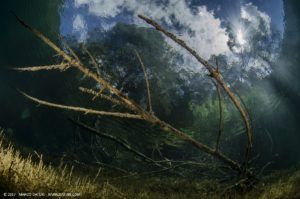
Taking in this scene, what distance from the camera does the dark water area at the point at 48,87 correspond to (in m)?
19.5

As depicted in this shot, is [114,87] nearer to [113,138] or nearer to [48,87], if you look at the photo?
[113,138]

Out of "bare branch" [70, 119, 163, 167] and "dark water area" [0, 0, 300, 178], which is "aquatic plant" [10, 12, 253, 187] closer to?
"bare branch" [70, 119, 163, 167]

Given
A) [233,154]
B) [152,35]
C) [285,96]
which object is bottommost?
[233,154]

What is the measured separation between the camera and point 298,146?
19281 mm

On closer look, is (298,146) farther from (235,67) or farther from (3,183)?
(3,183)

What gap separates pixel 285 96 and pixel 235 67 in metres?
11.8

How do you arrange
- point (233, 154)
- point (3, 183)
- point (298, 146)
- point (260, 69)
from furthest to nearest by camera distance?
point (260, 69)
point (233, 154)
point (298, 146)
point (3, 183)

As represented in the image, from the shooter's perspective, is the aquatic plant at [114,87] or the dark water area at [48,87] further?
the dark water area at [48,87]

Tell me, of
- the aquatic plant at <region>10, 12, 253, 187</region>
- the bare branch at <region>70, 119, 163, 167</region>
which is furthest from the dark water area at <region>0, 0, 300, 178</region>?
the aquatic plant at <region>10, 12, 253, 187</region>

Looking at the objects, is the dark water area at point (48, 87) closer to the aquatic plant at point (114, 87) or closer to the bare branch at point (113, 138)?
the bare branch at point (113, 138)

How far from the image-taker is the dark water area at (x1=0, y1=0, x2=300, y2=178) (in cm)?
1945

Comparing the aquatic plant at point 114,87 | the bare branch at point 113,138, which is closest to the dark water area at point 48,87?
the bare branch at point 113,138

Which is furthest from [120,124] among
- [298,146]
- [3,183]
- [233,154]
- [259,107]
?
[3,183]

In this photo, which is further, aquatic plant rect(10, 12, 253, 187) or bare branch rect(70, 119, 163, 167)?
bare branch rect(70, 119, 163, 167)
